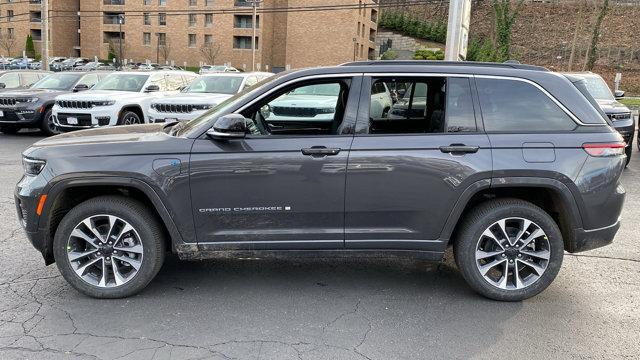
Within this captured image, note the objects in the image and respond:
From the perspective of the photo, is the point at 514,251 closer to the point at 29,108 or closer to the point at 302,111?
the point at 302,111

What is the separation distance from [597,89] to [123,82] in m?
11.5

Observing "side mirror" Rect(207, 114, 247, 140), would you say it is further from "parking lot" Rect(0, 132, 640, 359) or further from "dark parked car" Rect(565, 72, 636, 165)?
"dark parked car" Rect(565, 72, 636, 165)

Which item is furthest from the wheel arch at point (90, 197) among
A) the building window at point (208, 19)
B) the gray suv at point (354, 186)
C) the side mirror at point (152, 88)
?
the building window at point (208, 19)

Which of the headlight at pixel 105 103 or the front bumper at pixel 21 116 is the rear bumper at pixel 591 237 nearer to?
the headlight at pixel 105 103

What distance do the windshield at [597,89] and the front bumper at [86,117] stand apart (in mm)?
10715

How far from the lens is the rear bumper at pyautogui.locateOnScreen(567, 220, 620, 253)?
426cm

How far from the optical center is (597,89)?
460 inches

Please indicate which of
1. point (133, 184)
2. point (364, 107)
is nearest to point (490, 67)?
point (364, 107)

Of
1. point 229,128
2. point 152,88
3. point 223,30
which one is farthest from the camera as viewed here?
point 223,30

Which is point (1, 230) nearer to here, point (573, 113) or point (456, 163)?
point (456, 163)

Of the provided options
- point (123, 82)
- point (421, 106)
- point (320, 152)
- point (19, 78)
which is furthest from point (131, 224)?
point (19, 78)

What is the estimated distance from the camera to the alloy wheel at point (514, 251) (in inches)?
167

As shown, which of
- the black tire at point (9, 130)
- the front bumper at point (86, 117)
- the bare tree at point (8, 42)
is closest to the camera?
the front bumper at point (86, 117)

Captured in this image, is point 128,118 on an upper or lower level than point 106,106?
lower
